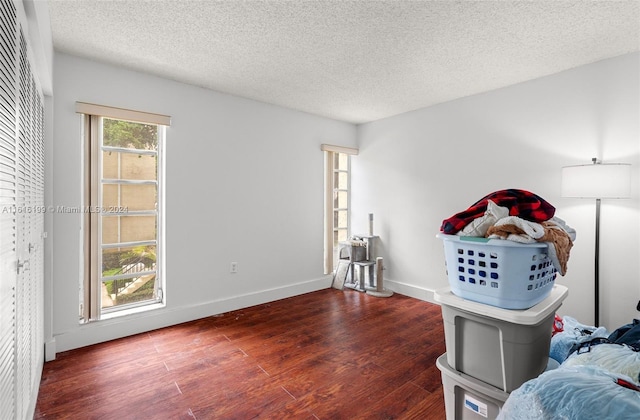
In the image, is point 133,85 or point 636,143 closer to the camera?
point 636,143

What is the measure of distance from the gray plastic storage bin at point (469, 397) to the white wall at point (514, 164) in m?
2.06

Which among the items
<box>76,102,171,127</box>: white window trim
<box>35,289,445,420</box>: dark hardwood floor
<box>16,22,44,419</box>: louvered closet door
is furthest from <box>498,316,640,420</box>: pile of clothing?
<box>76,102,171,127</box>: white window trim

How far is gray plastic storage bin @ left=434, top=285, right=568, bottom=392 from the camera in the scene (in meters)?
1.17

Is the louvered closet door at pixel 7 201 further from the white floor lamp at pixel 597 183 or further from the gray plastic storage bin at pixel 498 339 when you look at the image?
the white floor lamp at pixel 597 183

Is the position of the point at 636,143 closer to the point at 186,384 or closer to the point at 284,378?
the point at 284,378

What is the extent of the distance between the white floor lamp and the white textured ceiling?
0.94 metres

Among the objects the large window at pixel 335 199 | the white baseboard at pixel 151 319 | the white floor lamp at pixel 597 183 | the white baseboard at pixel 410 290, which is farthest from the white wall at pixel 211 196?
the white floor lamp at pixel 597 183

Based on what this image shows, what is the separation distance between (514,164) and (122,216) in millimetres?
3868

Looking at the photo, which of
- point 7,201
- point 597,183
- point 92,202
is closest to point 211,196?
point 92,202

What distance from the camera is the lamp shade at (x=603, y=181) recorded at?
215 centimetres

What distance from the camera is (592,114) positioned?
8.34 ft

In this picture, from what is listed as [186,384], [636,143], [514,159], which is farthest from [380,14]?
[186,384]

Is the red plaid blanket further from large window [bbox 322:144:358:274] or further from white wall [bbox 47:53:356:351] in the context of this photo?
large window [bbox 322:144:358:274]

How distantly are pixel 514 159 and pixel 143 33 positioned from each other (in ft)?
11.2
